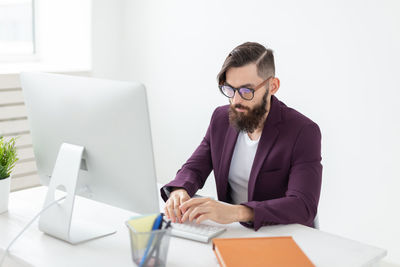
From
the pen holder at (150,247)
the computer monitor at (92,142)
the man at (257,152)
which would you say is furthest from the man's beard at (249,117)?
the pen holder at (150,247)

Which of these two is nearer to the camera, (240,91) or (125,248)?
(125,248)

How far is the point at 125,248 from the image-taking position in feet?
4.78

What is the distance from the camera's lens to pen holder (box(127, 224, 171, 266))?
4.15 feet

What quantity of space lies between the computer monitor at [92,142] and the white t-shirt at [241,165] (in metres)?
0.63

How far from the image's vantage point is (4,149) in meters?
1.73

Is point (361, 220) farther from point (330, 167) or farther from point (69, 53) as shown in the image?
point (69, 53)

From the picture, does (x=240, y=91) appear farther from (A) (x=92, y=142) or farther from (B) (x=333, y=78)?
(B) (x=333, y=78)

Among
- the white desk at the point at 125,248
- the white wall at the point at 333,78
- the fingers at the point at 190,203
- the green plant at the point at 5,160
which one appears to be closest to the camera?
the white desk at the point at 125,248

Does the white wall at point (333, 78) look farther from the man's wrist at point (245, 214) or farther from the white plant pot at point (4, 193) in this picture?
the white plant pot at point (4, 193)

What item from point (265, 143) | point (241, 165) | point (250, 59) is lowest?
point (241, 165)

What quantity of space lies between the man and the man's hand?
0.14 ft

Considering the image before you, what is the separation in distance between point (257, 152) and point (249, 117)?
0.13 meters

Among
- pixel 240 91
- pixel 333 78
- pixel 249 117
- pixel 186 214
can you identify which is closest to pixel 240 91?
pixel 240 91

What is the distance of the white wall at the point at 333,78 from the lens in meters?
2.60
